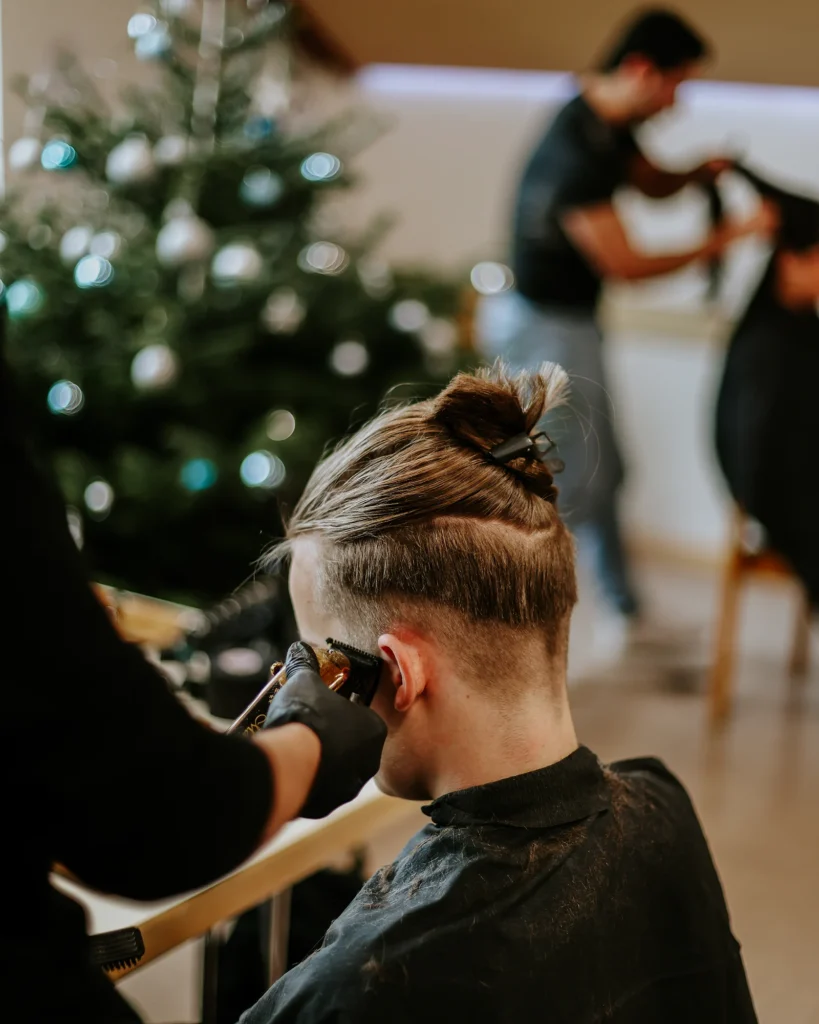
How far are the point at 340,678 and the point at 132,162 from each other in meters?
1.63

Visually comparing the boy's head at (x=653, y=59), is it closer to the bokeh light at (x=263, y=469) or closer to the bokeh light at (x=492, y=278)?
the bokeh light at (x=492, y=278)

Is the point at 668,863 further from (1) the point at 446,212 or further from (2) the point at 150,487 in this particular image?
(1) the point at 446,212

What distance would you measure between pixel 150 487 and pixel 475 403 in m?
1.70

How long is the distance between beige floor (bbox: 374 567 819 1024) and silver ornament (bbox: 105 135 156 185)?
140 cm

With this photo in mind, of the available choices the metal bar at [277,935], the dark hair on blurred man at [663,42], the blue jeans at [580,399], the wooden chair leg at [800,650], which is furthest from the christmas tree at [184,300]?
the wooden chair leg at [800,650]

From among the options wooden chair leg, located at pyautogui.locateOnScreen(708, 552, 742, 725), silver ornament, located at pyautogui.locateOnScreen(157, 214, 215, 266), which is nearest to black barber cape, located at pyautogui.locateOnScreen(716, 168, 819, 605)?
wooden chair leg, located at pyautogui.locateOnScreen(708, 552, 742, 725)

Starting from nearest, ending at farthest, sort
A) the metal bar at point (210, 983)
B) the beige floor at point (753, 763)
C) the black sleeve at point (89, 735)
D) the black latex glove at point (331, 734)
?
the black sleeve at point (89, 735), the black latex glove at point (331, 734), the metal bar at point (210, 983), the beige floor at point (753, 763)

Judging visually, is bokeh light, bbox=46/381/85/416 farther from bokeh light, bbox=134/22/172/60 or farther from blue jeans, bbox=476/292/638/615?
blue jeans, bbox=476/292/638/615

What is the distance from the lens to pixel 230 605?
1.54 metres

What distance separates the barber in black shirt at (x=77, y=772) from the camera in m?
0.61

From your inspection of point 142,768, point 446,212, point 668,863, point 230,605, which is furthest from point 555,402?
point 446,212

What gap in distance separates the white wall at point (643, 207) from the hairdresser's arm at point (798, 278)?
49.7 inches

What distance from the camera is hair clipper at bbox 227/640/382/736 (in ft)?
2.96

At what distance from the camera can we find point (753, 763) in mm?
2734
